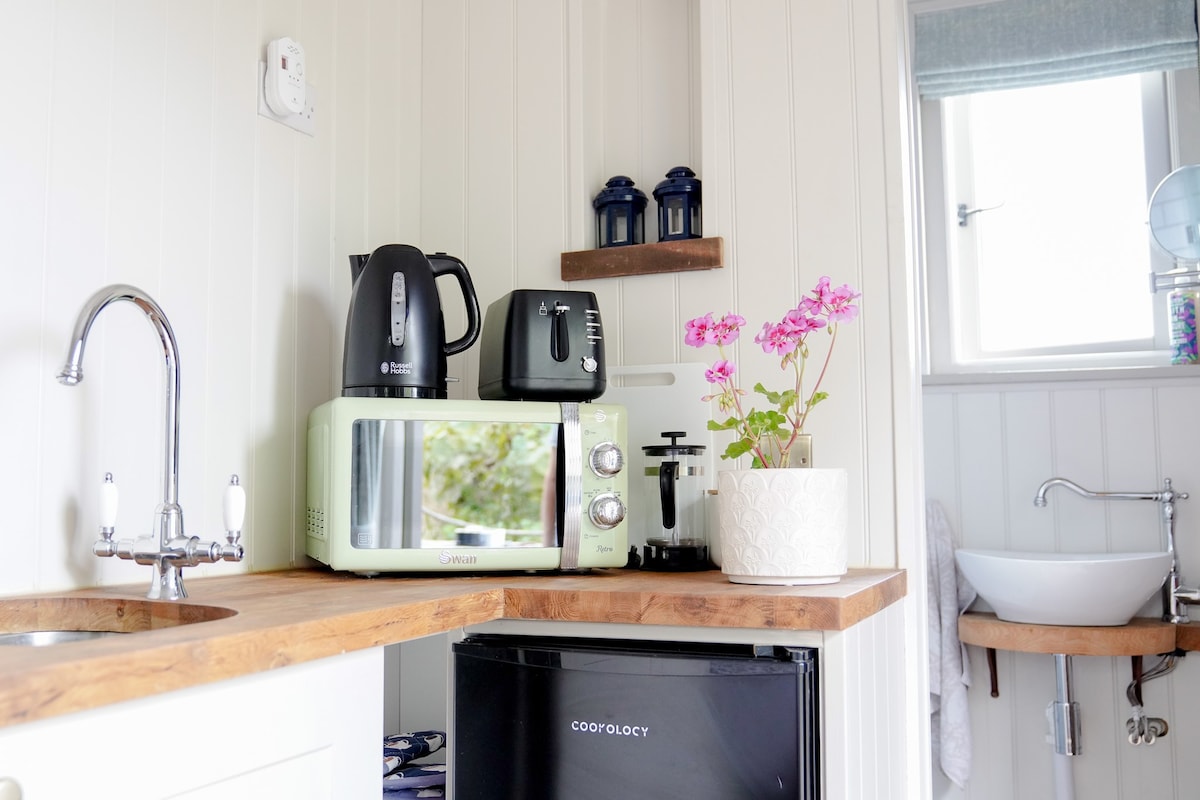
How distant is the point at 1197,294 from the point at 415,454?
1897mm

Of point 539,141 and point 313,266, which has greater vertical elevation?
point 539,141

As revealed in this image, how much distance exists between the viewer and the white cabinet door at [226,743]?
0.68 meters

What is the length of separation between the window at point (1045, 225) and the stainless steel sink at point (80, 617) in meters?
2.03

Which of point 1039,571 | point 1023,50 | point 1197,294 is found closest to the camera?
point 1039,571

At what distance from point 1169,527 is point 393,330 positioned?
5.88 ft

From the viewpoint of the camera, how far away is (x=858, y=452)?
1.59m

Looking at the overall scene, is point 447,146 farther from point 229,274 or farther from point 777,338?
point 777,338

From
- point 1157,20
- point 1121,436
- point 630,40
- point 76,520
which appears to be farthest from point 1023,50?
point 76,520

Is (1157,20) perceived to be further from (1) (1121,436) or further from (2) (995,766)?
(2) (995,766)

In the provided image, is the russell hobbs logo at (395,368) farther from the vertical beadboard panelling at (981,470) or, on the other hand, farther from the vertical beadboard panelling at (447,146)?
the vertical beadboard panelling at (981,470)

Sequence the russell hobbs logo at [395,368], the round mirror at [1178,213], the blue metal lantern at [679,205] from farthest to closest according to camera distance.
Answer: the round mirror at [1178,213] → the blue metal lantern at [679,205] → the russell hobbs logo at [395,368]

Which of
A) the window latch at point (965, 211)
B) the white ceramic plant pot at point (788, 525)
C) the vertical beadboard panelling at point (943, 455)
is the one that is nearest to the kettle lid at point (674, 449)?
the white ceramic plant pot at point (788, 525)

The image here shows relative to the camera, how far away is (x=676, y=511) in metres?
1.55

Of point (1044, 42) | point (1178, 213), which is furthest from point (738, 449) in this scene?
point (1044, 42)
